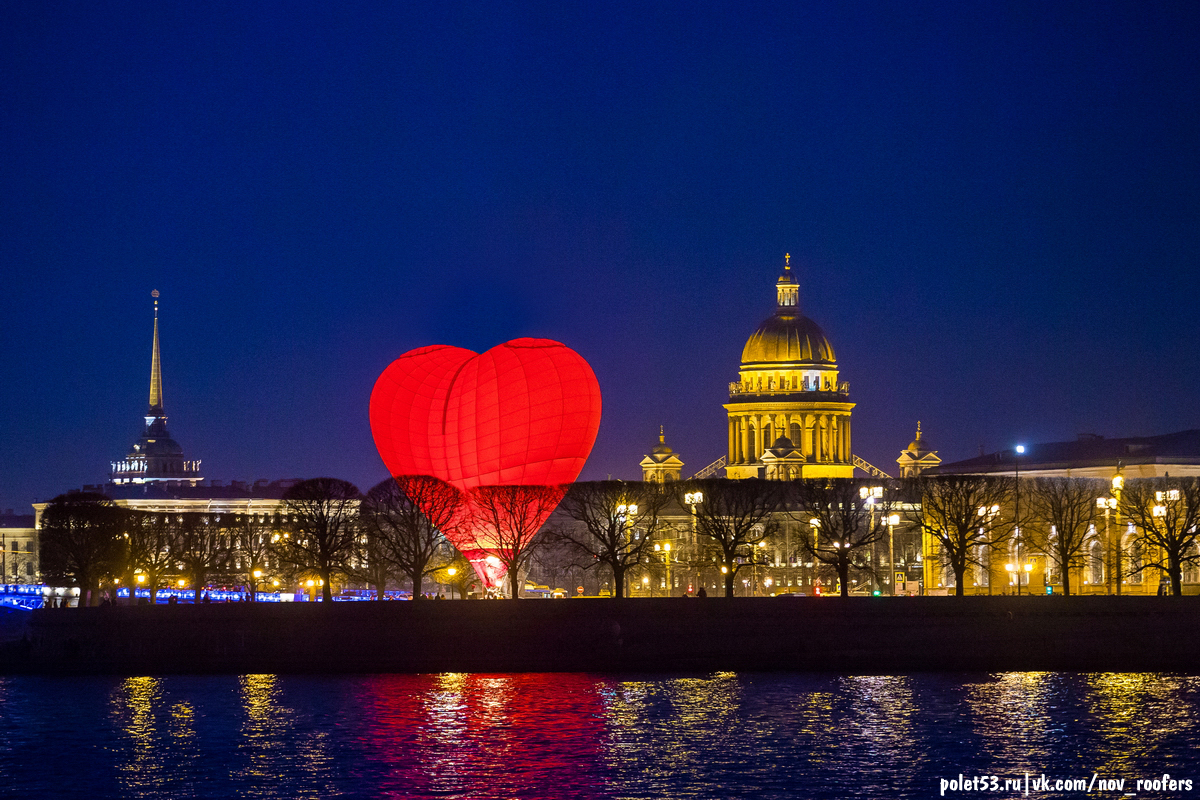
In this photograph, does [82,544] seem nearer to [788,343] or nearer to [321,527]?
[321,527]

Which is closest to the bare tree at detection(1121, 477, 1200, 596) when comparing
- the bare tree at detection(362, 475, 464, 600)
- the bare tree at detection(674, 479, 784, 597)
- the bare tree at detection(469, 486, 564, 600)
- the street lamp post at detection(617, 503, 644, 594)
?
A: the bare tree at detection(674, 479, 784, 597)

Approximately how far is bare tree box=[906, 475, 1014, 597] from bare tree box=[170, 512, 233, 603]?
2740 centimetres

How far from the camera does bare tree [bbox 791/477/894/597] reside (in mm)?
72750

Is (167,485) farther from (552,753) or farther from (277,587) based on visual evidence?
(552,753)

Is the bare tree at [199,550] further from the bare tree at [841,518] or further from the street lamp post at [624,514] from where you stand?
the bare tree at [841,518]

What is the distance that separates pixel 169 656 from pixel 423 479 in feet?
43.8

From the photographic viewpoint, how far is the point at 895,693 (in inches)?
2191

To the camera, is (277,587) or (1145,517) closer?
(1145,517)

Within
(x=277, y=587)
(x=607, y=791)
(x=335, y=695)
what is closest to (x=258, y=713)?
(x=335, y=695)

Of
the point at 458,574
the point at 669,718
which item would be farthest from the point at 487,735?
the point at 458,574

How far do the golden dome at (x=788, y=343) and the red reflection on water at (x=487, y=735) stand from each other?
86.1 m

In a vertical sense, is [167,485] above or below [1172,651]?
above

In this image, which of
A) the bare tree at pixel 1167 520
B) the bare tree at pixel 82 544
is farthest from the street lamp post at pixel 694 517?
the bare tree at pixel 82 544

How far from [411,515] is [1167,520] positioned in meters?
24.5
